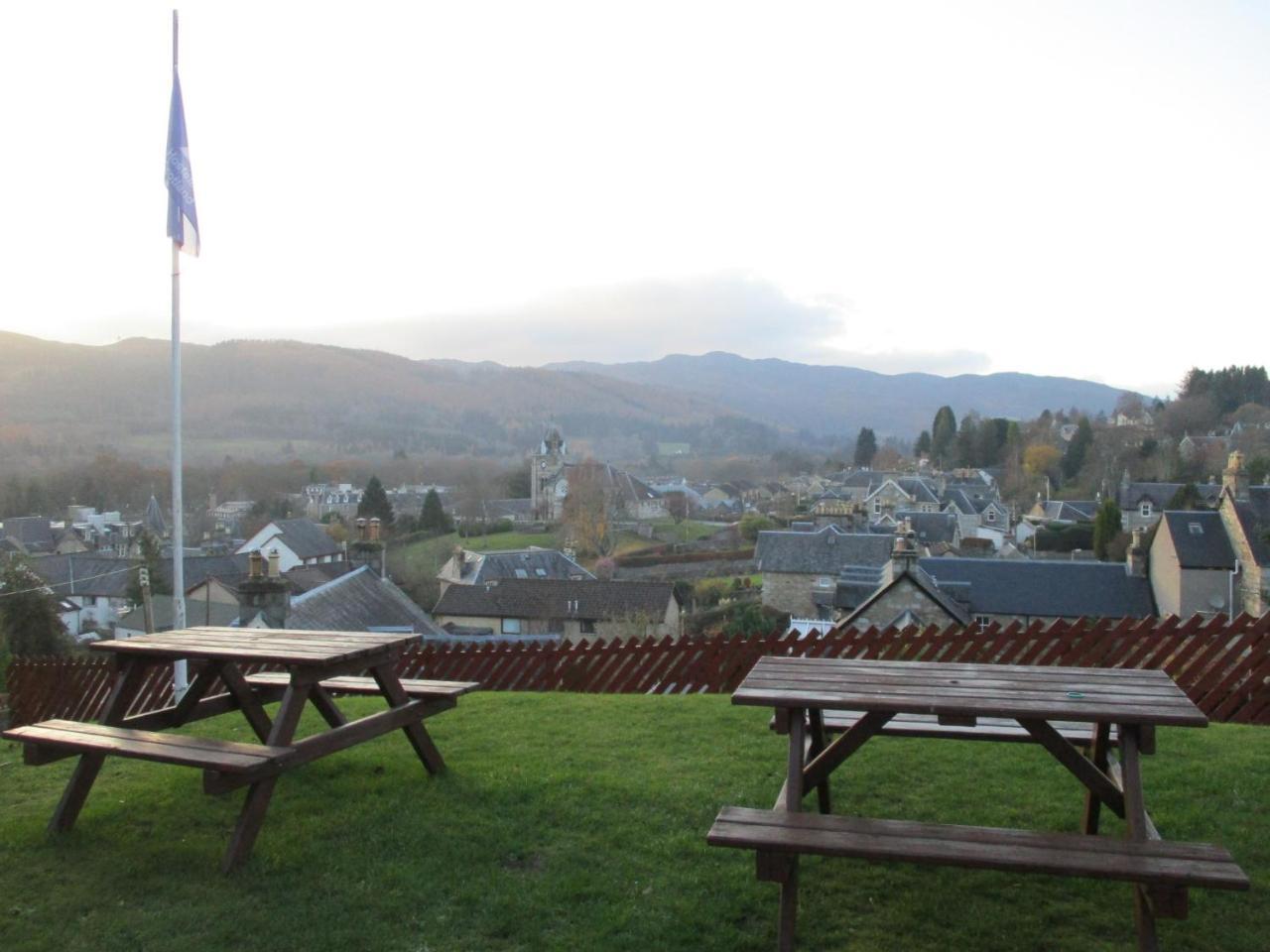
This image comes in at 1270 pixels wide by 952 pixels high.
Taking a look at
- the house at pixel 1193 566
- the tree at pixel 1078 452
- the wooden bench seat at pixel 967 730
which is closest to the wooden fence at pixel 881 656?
the wooden bench seat at pixel 967 730

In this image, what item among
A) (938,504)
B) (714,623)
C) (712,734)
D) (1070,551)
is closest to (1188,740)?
(712,734)

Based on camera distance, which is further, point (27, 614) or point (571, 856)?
point (27, 614)

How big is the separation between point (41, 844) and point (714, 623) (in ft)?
116

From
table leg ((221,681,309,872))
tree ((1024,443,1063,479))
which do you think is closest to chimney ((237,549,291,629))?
table leg ((221,681,309,872))

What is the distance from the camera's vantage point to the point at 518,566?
4488cm

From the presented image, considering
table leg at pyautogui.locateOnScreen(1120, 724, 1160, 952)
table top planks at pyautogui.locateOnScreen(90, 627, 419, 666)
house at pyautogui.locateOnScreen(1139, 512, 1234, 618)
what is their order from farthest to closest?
house at pyautogui.locateOnScreen(1139, 512, 1234, 618) < table top planks at pyautogui.locateOnScreen(90, 627, 419, 666) < table leg at pyautogui.locateOnScreen(1120, 724, 1160, 952)

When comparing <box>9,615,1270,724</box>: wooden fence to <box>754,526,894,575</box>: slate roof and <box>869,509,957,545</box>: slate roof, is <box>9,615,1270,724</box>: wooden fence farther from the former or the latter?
<box>869,509,957,545</box>: slate roof

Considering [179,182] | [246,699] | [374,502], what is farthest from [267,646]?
[374,502]

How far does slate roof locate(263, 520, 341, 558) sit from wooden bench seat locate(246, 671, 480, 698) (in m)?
50.6

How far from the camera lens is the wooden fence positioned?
338 inches

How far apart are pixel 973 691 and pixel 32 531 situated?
69773 mm

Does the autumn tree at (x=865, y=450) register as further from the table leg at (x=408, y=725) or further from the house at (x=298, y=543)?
the table leg at (x=408, y=725)

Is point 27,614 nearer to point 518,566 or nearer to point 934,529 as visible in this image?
point 518,566

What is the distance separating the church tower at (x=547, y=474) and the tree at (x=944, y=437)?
46289 millimetres
